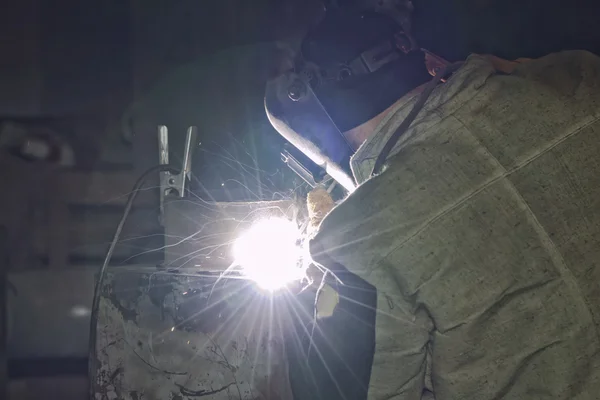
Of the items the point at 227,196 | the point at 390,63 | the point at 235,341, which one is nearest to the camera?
the point at 390,63

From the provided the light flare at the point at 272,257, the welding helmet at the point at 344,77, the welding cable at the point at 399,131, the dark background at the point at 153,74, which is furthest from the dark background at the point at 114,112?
the welding cable at the point at 399,131

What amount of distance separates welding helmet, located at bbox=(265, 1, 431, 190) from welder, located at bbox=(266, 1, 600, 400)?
0.26 meters

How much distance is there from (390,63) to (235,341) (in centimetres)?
107

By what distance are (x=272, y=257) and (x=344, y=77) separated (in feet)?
2.15

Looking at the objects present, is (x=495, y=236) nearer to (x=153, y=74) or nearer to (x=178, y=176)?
(x=178, y=176)

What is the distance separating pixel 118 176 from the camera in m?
2.17

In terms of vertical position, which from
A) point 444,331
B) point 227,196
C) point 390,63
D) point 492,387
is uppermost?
point 227,196

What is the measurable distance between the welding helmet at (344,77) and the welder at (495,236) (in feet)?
0.86

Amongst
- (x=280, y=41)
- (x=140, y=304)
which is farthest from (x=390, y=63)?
(x=140, y=304)

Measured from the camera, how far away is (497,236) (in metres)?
0.91

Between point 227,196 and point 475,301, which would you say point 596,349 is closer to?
point 475,301

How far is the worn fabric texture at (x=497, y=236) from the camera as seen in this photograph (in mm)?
903

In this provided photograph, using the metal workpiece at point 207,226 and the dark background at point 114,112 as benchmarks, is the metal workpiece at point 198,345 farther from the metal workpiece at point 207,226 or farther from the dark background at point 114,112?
the dark background at point 114,112

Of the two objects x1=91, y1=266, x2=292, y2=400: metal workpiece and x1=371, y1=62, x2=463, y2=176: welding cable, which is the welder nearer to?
x1=371, y1=62, x2=463, y2=176: welding cable
